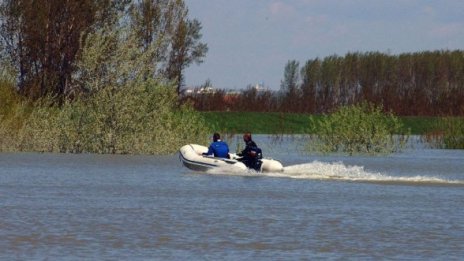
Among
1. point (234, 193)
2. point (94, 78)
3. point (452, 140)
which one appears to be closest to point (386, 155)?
point (452, 140)

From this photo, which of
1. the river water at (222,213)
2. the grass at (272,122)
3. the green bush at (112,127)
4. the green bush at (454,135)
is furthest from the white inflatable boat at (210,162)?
the grass at (272,122)

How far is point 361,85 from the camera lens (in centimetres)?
10069

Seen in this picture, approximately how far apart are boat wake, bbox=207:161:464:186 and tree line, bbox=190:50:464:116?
1814 inches

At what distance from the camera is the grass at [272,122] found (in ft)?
274

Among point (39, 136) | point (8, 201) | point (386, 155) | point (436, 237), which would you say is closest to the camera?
point (436, 237)

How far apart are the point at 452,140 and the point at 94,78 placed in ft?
59.4

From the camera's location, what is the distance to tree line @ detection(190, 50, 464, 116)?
3388 inches

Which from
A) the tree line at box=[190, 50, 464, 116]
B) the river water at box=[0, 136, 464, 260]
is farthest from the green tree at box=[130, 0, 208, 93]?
the river water at box=[0, 136, 464, 260]

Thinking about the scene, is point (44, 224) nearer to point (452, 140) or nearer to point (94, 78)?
point (94, 78)

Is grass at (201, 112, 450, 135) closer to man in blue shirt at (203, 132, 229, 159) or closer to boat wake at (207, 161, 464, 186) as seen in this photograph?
man in blue shirt at (203, 132, 229, 159)

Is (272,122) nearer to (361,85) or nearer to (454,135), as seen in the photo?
(361,85)

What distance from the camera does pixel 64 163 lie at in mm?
43031

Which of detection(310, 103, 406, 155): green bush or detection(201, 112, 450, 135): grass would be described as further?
detection(201, 112, 450, 135): grass

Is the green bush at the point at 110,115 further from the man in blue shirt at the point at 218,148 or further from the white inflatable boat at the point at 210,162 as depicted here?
the man in blue shirt at the point at 218,148
